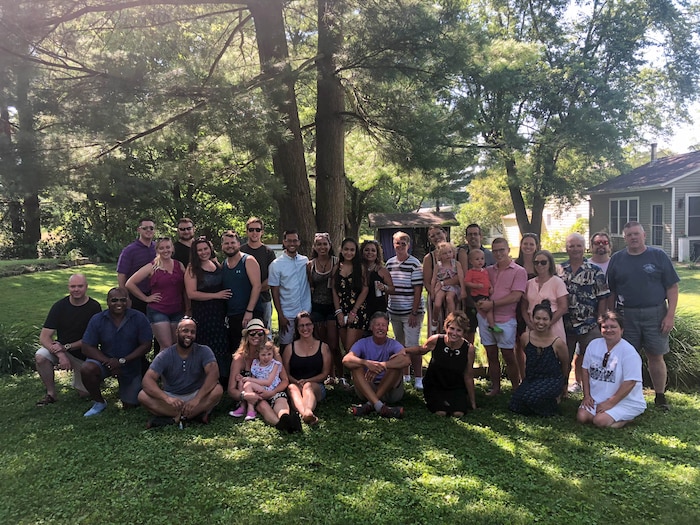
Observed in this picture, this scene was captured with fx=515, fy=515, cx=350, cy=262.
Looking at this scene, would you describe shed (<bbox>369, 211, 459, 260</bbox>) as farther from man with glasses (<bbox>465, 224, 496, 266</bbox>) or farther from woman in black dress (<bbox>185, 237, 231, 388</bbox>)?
woman in black dress (<bbox>185, 237, 231, 388</bbox>)

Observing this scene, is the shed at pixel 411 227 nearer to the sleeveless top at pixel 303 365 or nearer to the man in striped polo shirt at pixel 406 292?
the man in striped polo shirt at pixel 406 292

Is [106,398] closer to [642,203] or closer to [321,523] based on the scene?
[321,523]

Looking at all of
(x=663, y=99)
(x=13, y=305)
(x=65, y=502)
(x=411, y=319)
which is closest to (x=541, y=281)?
(x=411, y=319)

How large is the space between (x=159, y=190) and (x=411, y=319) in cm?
1091

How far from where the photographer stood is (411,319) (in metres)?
4.93

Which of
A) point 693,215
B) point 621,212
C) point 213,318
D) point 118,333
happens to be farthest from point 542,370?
point 621,212

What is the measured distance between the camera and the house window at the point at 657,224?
18.1 metres

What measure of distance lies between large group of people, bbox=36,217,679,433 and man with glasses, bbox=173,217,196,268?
0.01 meters

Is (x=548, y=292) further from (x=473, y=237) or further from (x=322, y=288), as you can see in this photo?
(x=322, y=288)

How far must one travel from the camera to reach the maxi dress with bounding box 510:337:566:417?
14.0 ft

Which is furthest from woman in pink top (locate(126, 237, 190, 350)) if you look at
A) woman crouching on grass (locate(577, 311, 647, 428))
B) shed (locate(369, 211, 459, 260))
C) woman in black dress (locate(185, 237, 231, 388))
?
shed (locate(369, 211, 459, 260))

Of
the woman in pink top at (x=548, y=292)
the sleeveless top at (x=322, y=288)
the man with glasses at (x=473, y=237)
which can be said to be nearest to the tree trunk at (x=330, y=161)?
the sleeveless top at (x=322, y=288)

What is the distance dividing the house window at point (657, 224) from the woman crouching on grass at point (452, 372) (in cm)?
1681

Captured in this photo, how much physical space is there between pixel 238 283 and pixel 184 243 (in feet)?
2.55
